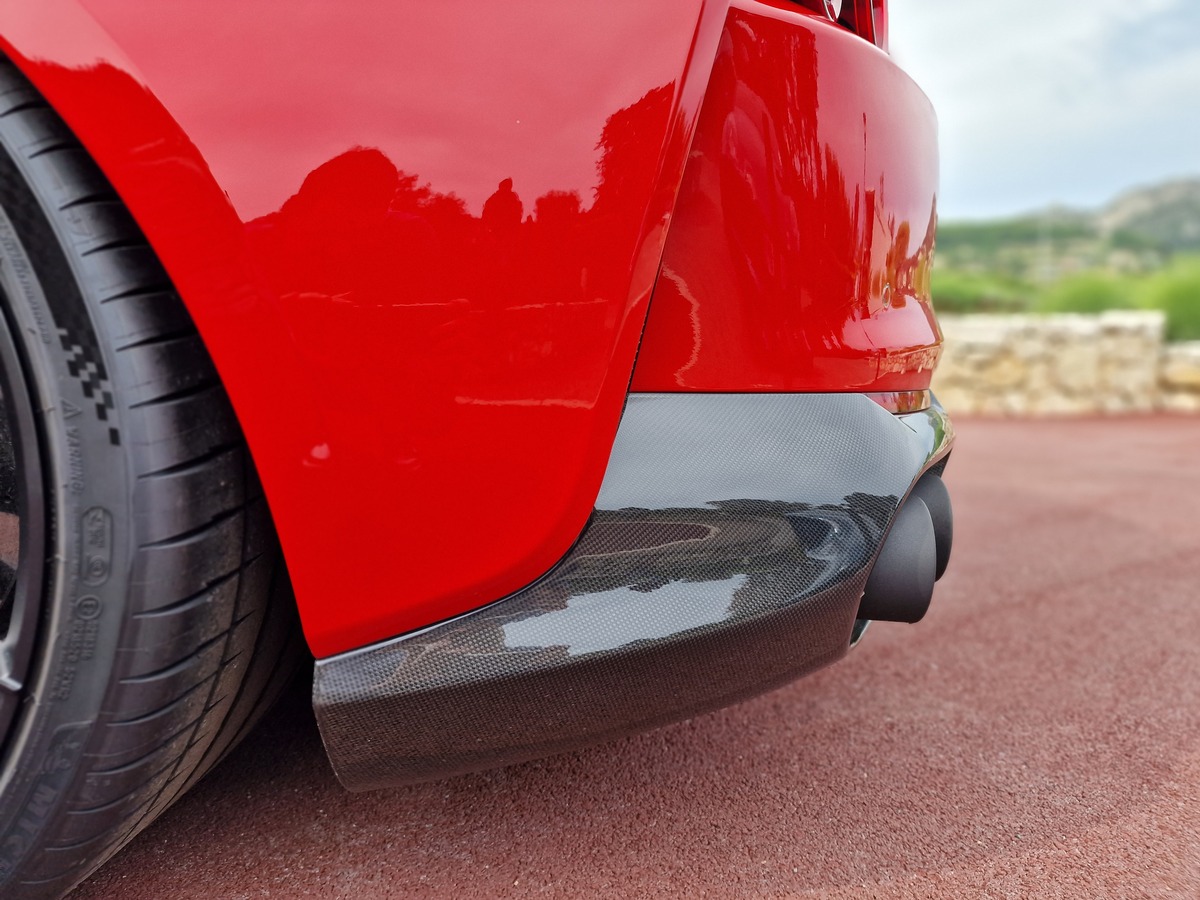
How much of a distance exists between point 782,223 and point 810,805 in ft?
3.05

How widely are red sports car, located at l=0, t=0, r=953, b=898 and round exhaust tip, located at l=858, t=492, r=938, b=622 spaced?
6cm

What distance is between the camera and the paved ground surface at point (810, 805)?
3.86ft

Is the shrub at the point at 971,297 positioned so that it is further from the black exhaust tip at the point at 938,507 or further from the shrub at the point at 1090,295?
the black exhaust tip at the point at 938,507

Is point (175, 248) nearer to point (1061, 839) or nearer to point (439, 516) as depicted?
point (439, 516)

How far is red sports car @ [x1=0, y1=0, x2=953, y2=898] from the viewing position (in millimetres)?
896

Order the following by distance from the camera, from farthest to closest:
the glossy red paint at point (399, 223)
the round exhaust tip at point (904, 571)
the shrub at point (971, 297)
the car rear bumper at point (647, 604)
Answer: the shrub at point (971, 297) → the round exhaust tip at point (904, 571) → the car rear bumper at point (647, 604) → the glossy red paint at point (399, 223)

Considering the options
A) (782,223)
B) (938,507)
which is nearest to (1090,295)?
(938,507)

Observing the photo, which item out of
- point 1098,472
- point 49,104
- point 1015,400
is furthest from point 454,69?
point 1015,400

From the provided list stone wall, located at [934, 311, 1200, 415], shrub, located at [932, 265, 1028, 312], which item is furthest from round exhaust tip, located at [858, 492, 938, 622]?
shrub, located at [932, 265, 1028, 312]

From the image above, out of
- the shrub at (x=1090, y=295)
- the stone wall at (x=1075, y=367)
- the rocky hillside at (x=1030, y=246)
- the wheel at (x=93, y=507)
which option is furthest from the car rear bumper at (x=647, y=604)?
the rocky hillside at (x=1030, y=246)

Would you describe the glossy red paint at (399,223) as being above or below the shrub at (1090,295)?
above

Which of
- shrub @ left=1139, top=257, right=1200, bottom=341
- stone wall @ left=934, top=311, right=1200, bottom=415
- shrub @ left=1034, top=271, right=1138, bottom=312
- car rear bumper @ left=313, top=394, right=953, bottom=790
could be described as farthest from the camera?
shrub @ left=1034, top=271, right=1138, bottom=312

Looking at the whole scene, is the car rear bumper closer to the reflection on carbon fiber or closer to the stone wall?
the reflection on carbon fiber

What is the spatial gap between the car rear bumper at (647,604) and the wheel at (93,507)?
20 cm
